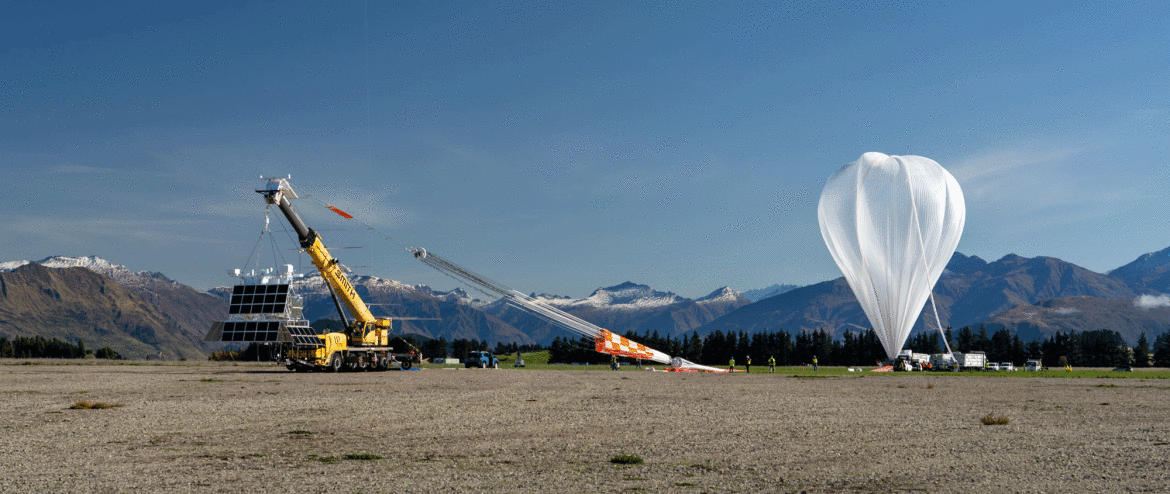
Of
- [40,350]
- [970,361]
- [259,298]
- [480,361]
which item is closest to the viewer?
[259,298]

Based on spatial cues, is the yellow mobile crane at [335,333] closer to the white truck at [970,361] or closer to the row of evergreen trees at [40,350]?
the white truck at [970,361]

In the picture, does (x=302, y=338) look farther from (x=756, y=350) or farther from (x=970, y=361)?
(x=756, y=350)

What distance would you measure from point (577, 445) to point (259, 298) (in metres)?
52.6

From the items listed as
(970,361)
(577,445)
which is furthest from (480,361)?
(577,445)

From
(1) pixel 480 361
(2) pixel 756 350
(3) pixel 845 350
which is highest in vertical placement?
(3) pixel 845 350

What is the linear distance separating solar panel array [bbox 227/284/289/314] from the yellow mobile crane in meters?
3.68

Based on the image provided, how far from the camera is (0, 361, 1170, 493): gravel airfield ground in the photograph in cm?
1287

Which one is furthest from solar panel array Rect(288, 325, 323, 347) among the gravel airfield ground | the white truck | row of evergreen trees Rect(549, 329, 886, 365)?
row of evergreen trees Rect(549, 329, 886, 365)

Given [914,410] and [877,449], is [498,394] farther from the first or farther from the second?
[877,449]

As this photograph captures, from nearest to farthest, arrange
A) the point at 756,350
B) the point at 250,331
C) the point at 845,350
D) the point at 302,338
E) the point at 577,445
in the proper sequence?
the point at 577,445 < the point at 302,338 < the point at 250,331 < the point at 756,350 < the point at 845,350

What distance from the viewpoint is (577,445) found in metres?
17.3

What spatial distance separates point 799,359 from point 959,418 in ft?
512

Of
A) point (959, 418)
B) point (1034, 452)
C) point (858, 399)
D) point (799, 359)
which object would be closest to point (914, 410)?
point (959, 418)

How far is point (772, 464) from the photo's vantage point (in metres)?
14.7
